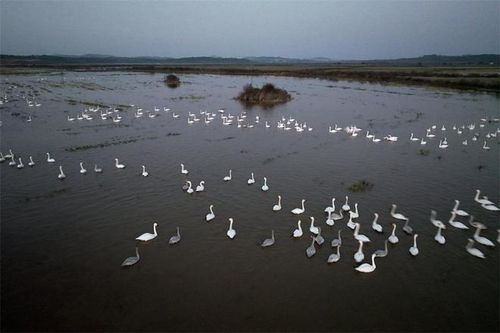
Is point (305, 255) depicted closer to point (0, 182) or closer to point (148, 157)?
point (148, 157)

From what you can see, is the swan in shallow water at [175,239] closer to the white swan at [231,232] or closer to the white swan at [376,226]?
the white swan at [231,232]

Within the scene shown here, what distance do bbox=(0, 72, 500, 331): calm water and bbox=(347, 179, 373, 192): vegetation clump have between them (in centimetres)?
34

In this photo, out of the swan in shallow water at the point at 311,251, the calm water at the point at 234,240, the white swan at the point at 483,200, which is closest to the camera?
the calm water at the point at 234,240

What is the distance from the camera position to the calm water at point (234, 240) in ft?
28.8

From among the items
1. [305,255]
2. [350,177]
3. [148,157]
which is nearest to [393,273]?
[305,255]

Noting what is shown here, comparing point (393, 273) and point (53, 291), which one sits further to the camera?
point (393, 273)

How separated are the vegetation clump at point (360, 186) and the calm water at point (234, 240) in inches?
13.3

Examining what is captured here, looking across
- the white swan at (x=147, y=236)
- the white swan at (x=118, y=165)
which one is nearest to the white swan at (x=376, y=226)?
the white swan at (x=147, y=236)

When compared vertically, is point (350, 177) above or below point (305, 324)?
above

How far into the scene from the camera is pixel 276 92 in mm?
43906

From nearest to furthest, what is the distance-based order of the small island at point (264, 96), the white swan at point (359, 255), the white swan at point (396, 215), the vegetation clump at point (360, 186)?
the white swan at point (359, 255)
the white swan at point (396, 215)
the vegetation clump at point (360, 186)
the small island at point (264, 96)

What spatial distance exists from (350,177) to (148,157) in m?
11.6

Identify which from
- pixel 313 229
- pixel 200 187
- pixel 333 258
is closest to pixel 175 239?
pixel 200 187

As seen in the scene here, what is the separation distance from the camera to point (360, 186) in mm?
16031
